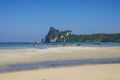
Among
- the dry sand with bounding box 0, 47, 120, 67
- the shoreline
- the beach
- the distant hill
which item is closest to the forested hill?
the distant hill

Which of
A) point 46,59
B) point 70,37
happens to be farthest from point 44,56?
point 70,37

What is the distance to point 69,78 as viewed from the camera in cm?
1298

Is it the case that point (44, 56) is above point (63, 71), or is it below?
below

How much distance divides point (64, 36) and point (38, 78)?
16193 cm

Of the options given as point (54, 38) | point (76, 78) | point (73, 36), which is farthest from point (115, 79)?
point (73, 36)

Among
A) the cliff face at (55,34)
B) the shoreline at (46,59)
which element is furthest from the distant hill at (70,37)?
the shoreline at (46,59)

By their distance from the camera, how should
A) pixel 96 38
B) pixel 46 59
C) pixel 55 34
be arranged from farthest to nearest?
pixel 55 34 < pixel 96 38 < pixel 46 59

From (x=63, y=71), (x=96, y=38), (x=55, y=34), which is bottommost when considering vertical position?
(x=96, y=38)

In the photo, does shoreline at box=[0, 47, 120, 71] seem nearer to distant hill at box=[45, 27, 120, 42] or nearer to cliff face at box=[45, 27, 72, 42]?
distant hill at box=[45, 27, 120, 42]

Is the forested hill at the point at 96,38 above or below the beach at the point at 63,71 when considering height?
below

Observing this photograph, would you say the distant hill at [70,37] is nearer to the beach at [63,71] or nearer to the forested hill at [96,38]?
the forested hill at [96,38]

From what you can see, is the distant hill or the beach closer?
the beach

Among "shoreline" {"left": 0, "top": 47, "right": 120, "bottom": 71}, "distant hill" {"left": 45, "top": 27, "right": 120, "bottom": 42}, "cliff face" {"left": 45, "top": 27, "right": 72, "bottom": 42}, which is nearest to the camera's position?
"shoreline" {"left": 0, "top": 47, "right": 120, "bottom": 71}

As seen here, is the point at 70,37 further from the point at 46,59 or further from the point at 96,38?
the point at 46,59
